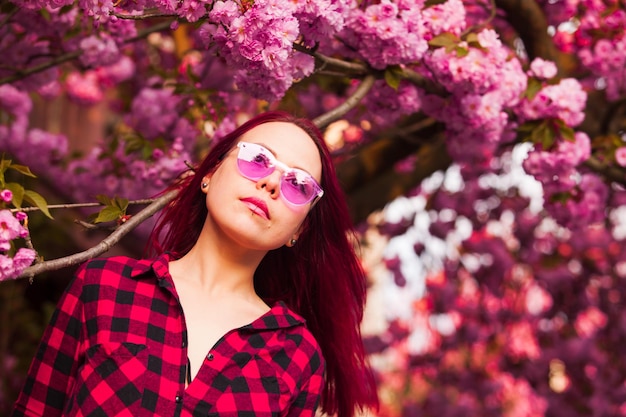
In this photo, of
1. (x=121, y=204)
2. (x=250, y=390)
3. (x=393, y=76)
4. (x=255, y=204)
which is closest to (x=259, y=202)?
(x=255, y=204)

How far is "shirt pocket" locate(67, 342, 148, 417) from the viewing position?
2.44 meters

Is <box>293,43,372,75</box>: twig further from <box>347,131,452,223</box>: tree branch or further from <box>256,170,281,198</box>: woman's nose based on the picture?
<box>347,131,452,223</box>: tree branch

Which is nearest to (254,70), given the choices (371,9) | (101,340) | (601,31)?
(371,9)

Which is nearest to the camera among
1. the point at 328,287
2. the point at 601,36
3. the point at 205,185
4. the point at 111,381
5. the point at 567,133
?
the point at 111,381

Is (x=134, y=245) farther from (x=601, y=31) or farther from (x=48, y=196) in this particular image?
(x=601, y=31)

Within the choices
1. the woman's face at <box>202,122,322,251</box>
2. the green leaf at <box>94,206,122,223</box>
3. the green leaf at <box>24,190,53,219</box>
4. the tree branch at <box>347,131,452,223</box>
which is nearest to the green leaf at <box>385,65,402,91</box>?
the woman's face at <box>202,122,322,251</box>

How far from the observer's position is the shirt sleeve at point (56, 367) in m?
2.63

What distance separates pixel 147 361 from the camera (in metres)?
2.50

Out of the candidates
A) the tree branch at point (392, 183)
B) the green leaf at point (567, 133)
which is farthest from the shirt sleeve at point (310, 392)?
the tree branch at point (392, 183)

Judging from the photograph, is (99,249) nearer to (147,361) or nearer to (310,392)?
(147,361)

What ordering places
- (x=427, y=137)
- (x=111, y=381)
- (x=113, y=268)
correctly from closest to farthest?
(x=111, y=381) < (x=113, y=268) < (x=427, y=137)

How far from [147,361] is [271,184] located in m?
0.65

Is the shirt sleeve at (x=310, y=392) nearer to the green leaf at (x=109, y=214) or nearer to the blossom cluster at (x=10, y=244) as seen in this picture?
the green leaf at (x=109, y=214)

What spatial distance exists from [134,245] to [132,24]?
2894mm
